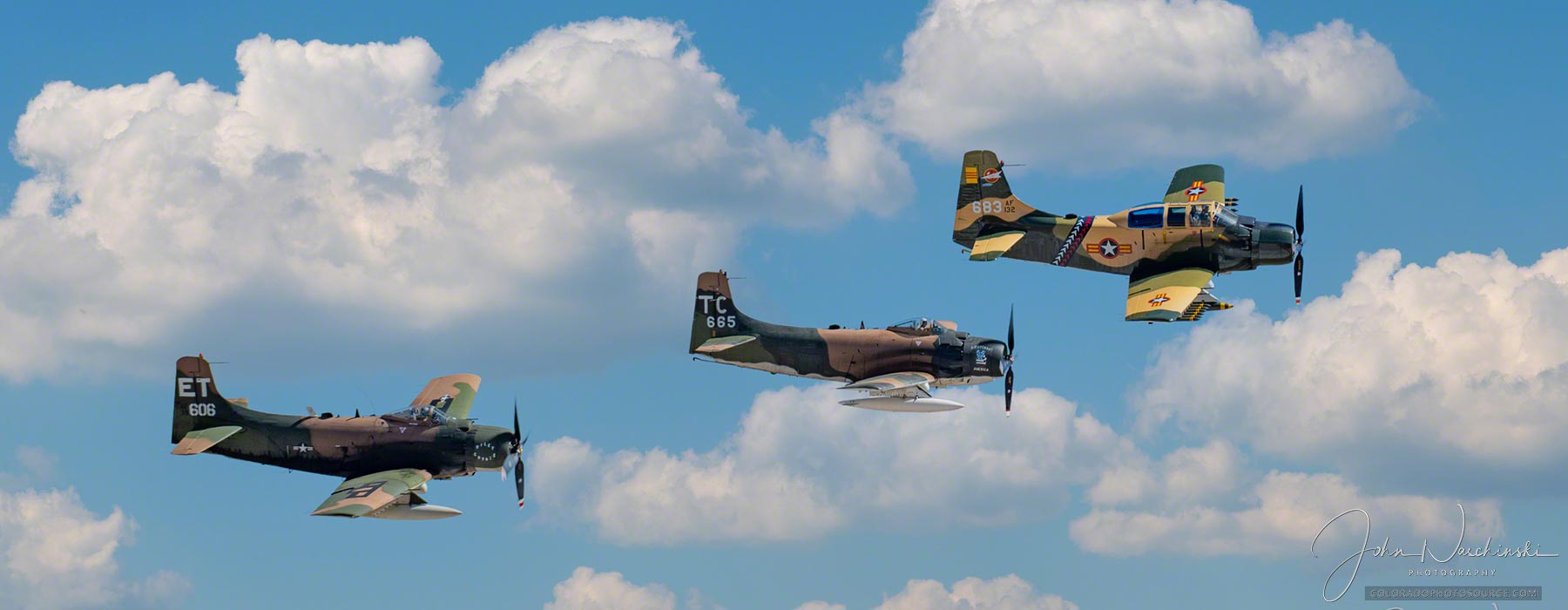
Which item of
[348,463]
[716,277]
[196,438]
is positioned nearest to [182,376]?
[196,438]

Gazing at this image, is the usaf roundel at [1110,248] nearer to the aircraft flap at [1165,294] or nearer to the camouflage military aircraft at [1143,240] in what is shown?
the camouflage military aircraft at [1143,240]

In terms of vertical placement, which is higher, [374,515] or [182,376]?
[182,376]

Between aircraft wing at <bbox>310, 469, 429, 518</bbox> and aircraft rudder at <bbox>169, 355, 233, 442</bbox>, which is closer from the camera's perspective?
aircraft wing at <bbox>310, 469, 429, 518</bbox>

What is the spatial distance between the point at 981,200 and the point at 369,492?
1013 inches

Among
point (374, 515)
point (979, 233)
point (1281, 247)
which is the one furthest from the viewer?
point (979, 233)

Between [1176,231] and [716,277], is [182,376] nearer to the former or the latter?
[716,277]

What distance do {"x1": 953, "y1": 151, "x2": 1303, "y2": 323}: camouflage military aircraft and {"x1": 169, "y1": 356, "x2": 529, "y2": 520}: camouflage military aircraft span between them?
19.9 m

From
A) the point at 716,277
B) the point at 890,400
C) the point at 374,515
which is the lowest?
the point at 374,515

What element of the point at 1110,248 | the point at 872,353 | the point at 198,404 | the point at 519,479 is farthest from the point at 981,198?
the point at 198,404

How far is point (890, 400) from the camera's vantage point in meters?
63.9

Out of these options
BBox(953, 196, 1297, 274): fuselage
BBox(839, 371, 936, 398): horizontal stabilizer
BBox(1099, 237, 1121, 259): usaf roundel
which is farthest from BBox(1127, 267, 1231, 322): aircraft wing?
BBox(839, 371, 936, 398): horizontal stabilizer

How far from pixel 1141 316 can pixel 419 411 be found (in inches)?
1033

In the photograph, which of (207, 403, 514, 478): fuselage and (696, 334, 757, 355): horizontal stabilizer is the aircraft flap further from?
(207, 403, 514, 478): fuselage

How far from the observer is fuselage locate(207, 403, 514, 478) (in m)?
62.6
